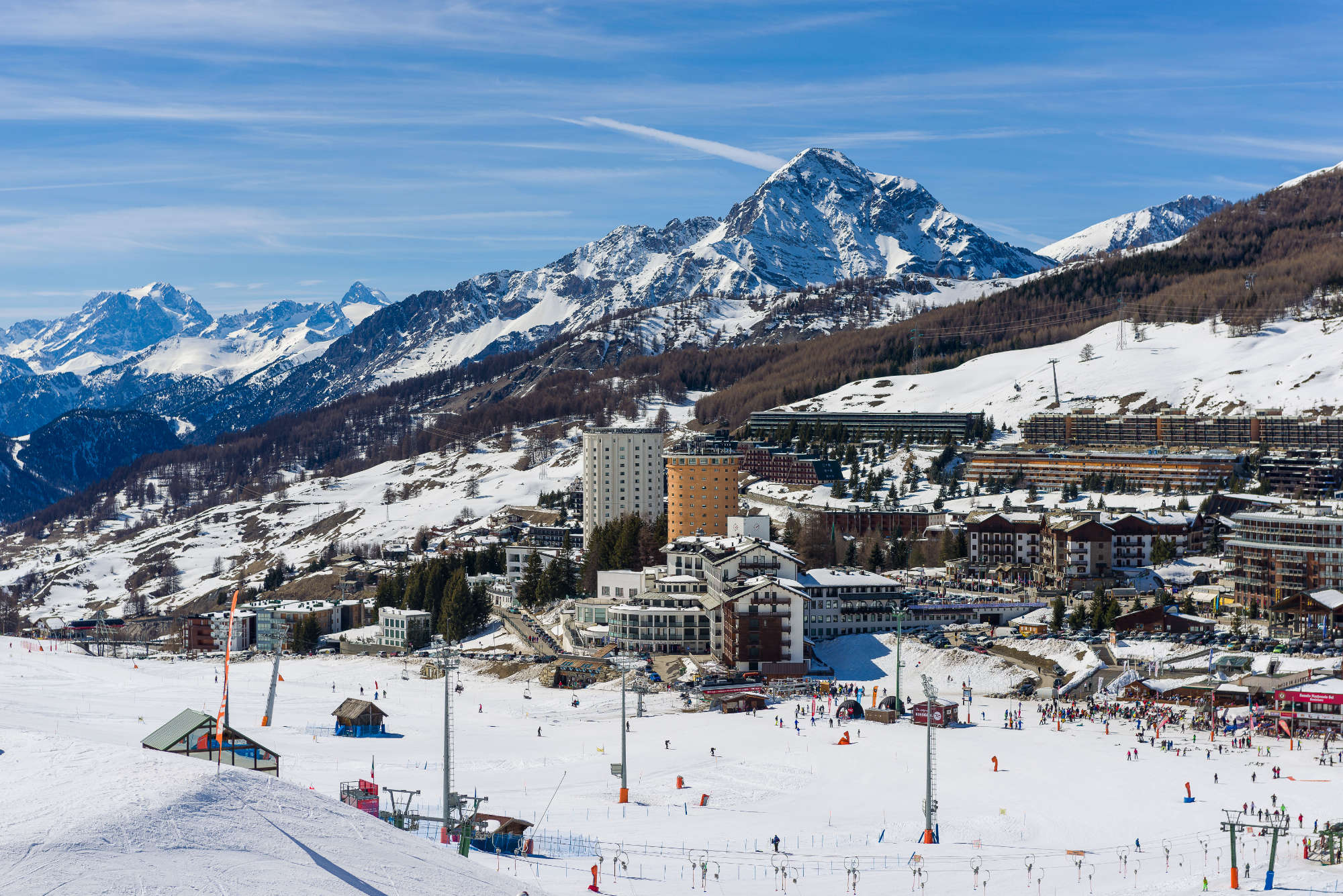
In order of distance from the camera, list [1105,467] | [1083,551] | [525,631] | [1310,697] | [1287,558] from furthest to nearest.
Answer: [1105,467], [1083,551], [525,631], [1287,558], [1310,697]

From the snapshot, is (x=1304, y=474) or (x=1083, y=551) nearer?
(x=1083, y=551)

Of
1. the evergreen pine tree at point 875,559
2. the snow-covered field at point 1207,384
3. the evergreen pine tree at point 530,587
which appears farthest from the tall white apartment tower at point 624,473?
the snow-covered field at point 1207,384

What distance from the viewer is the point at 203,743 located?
36938 mm

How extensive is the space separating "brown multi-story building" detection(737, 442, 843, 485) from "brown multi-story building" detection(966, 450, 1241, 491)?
15.6m

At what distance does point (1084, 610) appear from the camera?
272ft

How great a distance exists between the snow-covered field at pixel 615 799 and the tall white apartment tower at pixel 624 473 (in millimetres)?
51830

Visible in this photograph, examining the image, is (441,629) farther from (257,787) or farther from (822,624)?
(257,787)

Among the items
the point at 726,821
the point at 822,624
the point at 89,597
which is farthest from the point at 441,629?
the point at 89,597

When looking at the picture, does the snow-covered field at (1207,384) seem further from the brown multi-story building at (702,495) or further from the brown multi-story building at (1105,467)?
the brown multi-story building at (702,495)

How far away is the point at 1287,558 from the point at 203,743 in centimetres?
6799

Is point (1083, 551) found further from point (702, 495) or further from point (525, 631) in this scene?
point (525, 631)

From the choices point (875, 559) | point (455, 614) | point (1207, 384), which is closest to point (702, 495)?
point (875, 559)

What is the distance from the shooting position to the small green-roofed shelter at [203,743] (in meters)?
36.6

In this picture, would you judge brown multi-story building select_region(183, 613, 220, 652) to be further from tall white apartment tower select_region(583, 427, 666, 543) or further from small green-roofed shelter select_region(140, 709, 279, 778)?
small green-roofed shelter select_region(140, 709, 279, 778)
